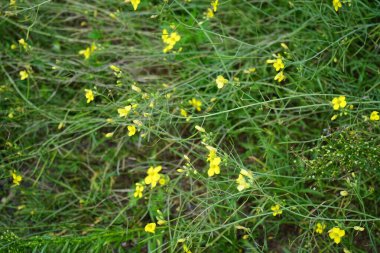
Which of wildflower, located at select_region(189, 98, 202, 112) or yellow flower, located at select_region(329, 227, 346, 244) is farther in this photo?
wildflower, located at select_region(189, 98, 202, 112)

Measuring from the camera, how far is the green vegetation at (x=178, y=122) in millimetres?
2479

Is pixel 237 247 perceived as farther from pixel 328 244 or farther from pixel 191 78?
pixel 191 78

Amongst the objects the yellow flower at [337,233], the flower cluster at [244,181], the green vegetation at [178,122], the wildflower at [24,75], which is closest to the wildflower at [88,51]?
the green vegetation at [178,122]

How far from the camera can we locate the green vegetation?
248 centimetres

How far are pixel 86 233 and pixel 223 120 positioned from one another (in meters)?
1.10

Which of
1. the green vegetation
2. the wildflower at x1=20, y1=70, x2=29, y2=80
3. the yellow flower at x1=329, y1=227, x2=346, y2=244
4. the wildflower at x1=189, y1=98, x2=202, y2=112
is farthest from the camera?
the wildflower at x1=20, y1=70, x2=29, y2=80

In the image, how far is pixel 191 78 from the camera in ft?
9.44

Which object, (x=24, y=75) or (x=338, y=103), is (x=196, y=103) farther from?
(x=24, y=75)

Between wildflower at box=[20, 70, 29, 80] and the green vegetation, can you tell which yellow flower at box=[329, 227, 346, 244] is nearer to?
the green vegetation

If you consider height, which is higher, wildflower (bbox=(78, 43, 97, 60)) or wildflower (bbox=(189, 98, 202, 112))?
wildflower (bbox=(78, 43, 97, 60))

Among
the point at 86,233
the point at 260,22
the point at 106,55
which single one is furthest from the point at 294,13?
the point at 86,233

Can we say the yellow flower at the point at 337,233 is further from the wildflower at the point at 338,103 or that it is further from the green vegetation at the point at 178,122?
the wildflower at the point at 338,103

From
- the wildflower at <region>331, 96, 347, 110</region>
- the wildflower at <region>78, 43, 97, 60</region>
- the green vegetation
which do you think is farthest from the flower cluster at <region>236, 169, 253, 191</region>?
the wildflower at <region>78, 43, 97, 60</region>

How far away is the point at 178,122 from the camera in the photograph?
8.86ft
